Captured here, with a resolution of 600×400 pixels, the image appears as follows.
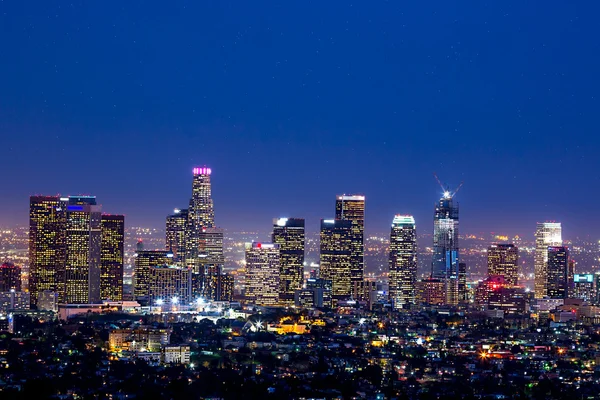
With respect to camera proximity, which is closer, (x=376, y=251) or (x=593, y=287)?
(x=593, y=287)

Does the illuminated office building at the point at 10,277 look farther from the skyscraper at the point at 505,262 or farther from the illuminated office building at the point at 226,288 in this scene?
the skyscraper at the point at 505,262

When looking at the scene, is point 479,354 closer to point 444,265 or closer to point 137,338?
point 137,338

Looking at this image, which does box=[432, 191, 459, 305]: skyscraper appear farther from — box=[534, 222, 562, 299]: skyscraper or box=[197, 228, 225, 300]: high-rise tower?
box=[197, 228, 225, 300]: high-rise tower

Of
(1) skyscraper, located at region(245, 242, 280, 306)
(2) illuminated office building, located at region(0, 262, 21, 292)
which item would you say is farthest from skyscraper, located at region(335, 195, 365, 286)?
(2) illuminated office building, located at region(0, 262, 21, 292)

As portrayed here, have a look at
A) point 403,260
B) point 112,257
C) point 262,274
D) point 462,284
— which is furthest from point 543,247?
point 112,257

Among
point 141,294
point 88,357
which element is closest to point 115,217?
point 141,294

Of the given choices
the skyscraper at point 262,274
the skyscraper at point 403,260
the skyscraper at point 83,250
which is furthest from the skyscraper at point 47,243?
the skyscraper at point 403,260
